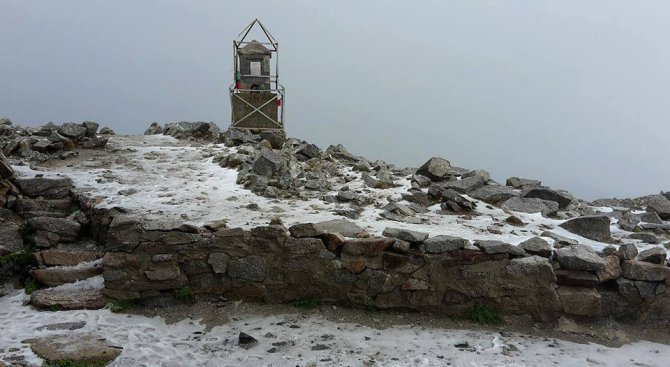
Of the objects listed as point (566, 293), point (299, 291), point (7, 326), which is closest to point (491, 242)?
point (566, 293)

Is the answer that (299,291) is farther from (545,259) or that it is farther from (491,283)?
(545,259)

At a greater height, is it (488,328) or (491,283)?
(491,283)

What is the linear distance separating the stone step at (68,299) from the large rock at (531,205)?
762 cm

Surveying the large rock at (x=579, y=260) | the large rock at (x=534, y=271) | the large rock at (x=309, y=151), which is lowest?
the large rock at (x=534, y=271)

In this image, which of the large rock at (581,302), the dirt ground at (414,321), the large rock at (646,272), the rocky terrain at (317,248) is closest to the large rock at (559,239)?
the rocky terrain at (317,248)

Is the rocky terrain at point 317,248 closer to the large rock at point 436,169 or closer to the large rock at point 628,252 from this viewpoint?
the large rock at point 628,252

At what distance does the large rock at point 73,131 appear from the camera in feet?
44.2

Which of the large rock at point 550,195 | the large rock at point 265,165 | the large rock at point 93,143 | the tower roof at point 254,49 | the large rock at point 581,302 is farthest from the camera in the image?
the tower roof at point 254,49

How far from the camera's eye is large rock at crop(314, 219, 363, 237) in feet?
24.7

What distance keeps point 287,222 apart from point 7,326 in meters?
4.08

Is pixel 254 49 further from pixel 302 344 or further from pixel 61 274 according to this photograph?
pixel 302 344

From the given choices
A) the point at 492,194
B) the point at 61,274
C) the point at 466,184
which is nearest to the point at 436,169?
the point at 466,184

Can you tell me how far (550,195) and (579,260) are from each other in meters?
3.98

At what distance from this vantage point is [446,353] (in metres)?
6.00
